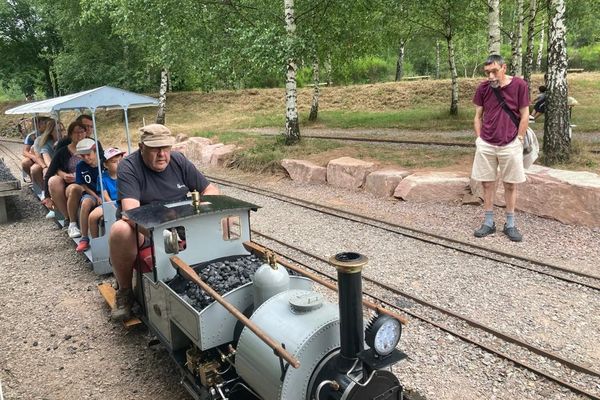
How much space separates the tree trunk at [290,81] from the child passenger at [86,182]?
645cm

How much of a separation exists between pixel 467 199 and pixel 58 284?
6.45 m

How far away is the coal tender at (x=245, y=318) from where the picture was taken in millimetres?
2652

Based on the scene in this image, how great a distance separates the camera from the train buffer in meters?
4.72

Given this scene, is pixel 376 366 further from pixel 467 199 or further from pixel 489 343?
pixel 467 199

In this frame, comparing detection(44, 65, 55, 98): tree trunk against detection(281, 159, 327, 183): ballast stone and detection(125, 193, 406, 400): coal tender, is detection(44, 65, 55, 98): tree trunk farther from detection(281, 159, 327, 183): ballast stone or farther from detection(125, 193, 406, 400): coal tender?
detection(125, 193, 406, 400): coal tender

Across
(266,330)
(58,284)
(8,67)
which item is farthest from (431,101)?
(8,67)

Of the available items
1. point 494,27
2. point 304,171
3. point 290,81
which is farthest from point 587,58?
point 304,171

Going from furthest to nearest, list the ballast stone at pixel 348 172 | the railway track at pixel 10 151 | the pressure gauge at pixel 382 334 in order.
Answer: the railway track at pixel 10 151, the ballast stone at pixel 348 172, the pressure gauge at pixel 382 334

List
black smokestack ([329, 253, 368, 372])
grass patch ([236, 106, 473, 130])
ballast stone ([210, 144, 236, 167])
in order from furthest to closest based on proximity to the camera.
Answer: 1. grass patch ([236, 106, 473, 130])
2. ballast stone ([210, 144, 236, 167])
3. black smokestack ([329, 253, 368, 372])

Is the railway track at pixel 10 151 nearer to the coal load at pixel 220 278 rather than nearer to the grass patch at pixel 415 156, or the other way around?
the grass patch at pixel 415 156

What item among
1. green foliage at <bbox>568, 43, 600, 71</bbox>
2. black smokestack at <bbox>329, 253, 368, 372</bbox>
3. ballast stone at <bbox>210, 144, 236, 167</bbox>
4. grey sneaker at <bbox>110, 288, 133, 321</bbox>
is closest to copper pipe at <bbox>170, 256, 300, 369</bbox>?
black smokestack at <bbox>329, 253, 368, 372</bbox>

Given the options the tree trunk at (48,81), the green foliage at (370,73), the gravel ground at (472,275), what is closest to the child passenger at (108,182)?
the gravel ground at (472,275)

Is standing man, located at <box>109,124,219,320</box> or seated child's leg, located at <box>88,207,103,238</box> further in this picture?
seated child's leg, located at <box>88,207,103,238</box>

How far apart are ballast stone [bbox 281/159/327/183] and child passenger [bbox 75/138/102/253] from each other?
5.61m
